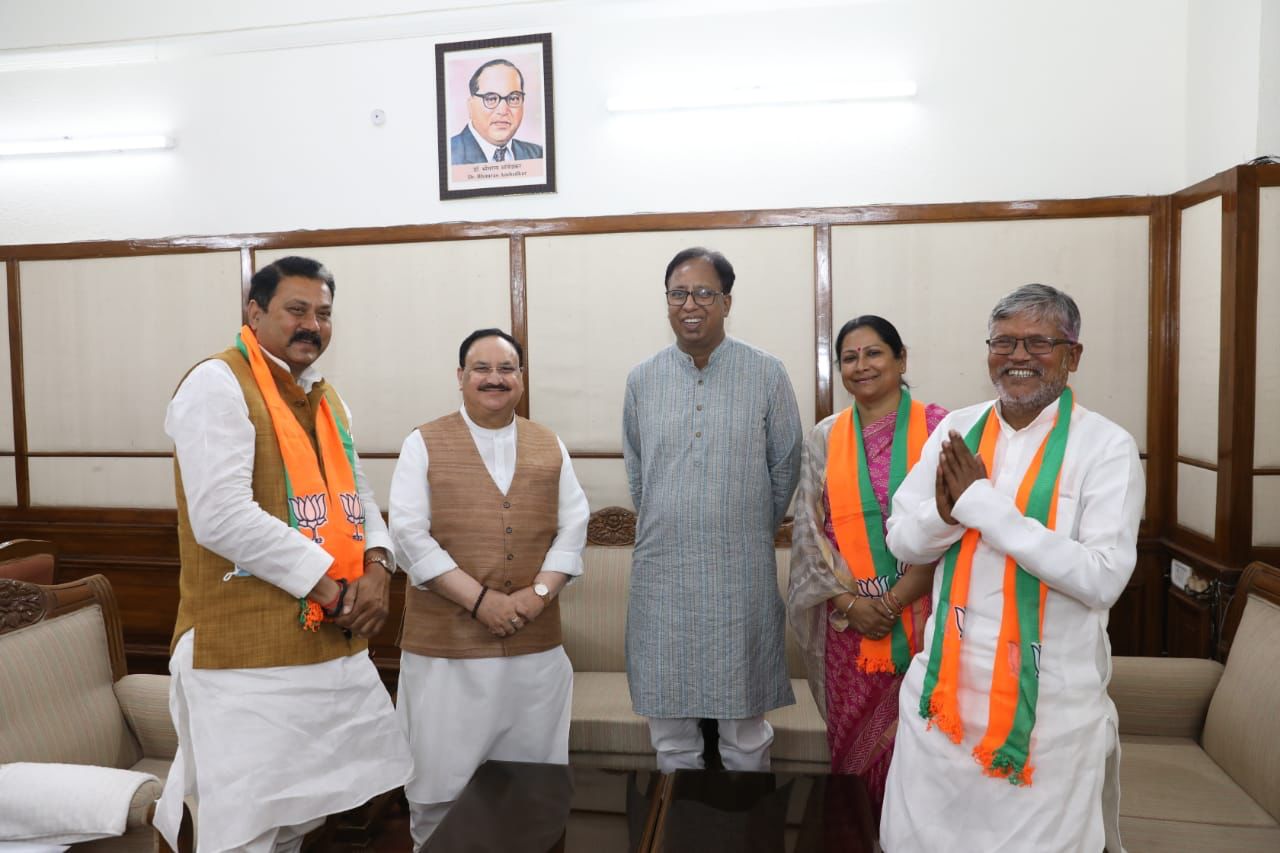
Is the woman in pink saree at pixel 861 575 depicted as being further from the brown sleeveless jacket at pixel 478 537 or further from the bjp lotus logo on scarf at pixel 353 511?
the bjp lotus logo on scarf at pixel 353 511

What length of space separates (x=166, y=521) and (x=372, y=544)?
87.3 inches

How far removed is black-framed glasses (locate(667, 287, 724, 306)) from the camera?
91.0 inches

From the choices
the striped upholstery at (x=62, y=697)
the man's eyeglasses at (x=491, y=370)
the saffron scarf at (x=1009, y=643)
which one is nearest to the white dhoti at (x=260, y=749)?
the striped upholstery at (x=62, y=697)

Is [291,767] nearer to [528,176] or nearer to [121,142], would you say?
[528,176]

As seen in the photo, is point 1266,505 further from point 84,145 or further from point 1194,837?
point 84,145

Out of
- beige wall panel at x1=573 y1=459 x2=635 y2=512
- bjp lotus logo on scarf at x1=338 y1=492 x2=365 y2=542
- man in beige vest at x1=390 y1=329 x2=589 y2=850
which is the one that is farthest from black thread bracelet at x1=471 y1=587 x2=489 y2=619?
beige wall panel at x1=573 y1=459 x2=635 y2=512

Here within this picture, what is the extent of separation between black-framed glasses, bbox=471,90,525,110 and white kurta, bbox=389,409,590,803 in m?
1.73

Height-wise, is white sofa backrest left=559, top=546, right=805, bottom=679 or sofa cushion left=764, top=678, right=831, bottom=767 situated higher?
white sofa backrest left=559, top=546, right=805, bottom=679

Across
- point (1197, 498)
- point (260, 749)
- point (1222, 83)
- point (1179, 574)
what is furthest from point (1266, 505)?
point (260, 749)

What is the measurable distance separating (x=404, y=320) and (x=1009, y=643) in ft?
9.37

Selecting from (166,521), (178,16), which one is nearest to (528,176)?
(178,16)

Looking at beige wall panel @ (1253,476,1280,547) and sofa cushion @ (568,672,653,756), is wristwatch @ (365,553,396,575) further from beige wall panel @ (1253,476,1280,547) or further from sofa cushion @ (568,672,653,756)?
beige wall panel @ (1253,476,1280,547)

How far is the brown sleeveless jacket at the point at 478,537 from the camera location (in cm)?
238

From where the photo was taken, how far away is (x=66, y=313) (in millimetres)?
3975
